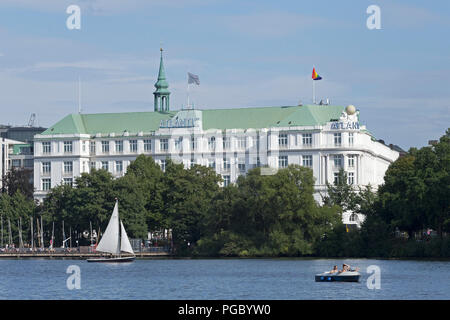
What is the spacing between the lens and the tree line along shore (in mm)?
151625

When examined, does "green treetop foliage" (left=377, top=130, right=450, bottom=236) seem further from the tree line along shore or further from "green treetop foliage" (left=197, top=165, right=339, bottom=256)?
"green treetop foliage" (left=197, top=165, right=339, bottom=256)

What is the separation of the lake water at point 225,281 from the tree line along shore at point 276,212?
7722 millimetres

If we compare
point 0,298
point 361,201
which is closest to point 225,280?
point 0,298

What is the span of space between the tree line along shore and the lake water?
25.3 ft

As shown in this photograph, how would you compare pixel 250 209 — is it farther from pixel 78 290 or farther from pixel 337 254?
pixel 78 290

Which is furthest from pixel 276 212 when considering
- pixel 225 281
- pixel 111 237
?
pixel 225 281

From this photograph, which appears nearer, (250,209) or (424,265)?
(424,265)

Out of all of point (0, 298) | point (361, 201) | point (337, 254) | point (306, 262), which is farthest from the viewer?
point (361, 201)

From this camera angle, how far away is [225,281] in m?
114

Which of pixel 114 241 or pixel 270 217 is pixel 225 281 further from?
pixel 270 217

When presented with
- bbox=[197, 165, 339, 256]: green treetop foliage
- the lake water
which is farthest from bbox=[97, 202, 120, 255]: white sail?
bbox=[197, 165, 339, 256]: green treetop foliage

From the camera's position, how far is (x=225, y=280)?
377 ft
